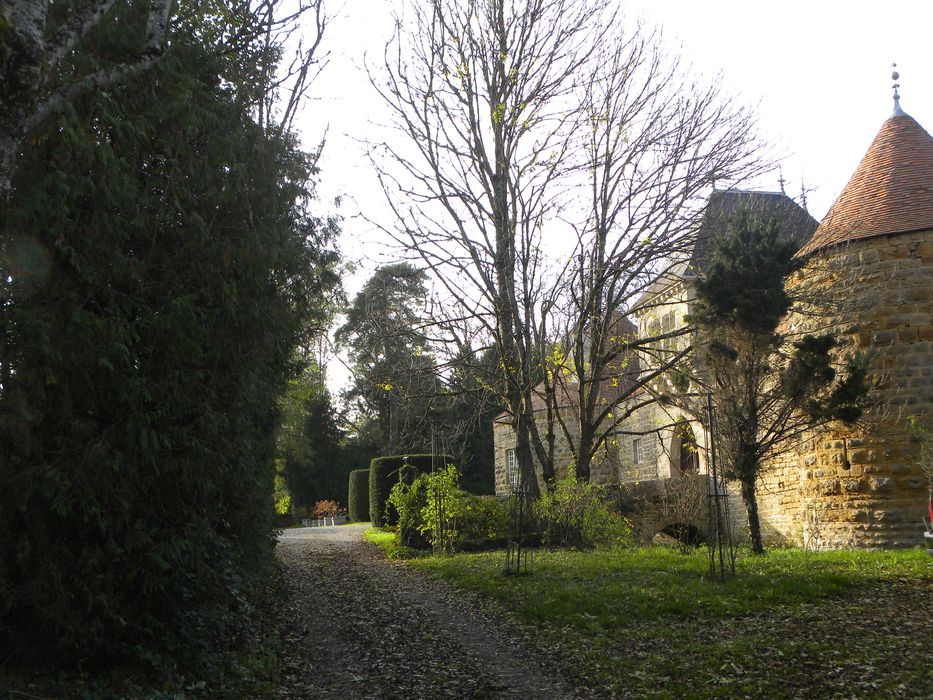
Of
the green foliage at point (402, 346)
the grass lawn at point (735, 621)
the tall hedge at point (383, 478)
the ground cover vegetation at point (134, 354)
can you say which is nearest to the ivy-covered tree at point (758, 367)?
the grass lawn at point (735, 621)

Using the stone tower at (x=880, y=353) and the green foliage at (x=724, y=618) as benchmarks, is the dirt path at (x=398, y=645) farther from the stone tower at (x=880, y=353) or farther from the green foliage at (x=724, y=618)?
the stone tower at (x=880, y=353)

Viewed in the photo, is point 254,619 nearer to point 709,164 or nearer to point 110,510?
point 110,510

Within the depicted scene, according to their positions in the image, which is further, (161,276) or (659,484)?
(659,484)

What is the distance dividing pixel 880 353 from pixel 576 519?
546 centimetres

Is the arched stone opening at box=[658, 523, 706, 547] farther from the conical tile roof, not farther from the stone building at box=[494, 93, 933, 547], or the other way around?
the conical tile roof

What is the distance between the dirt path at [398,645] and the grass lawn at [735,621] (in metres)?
0.34

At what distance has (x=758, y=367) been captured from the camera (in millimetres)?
11008

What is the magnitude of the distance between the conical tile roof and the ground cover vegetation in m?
10.2

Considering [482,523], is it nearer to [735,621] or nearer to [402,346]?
[402,346]

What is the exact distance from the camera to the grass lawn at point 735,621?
18.3 ft

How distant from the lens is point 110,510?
515 centimetres

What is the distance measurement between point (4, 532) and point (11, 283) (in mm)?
1521

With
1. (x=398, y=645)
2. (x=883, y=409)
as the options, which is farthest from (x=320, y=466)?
(x=398, y=645)

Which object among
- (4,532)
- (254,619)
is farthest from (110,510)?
(254,619)
